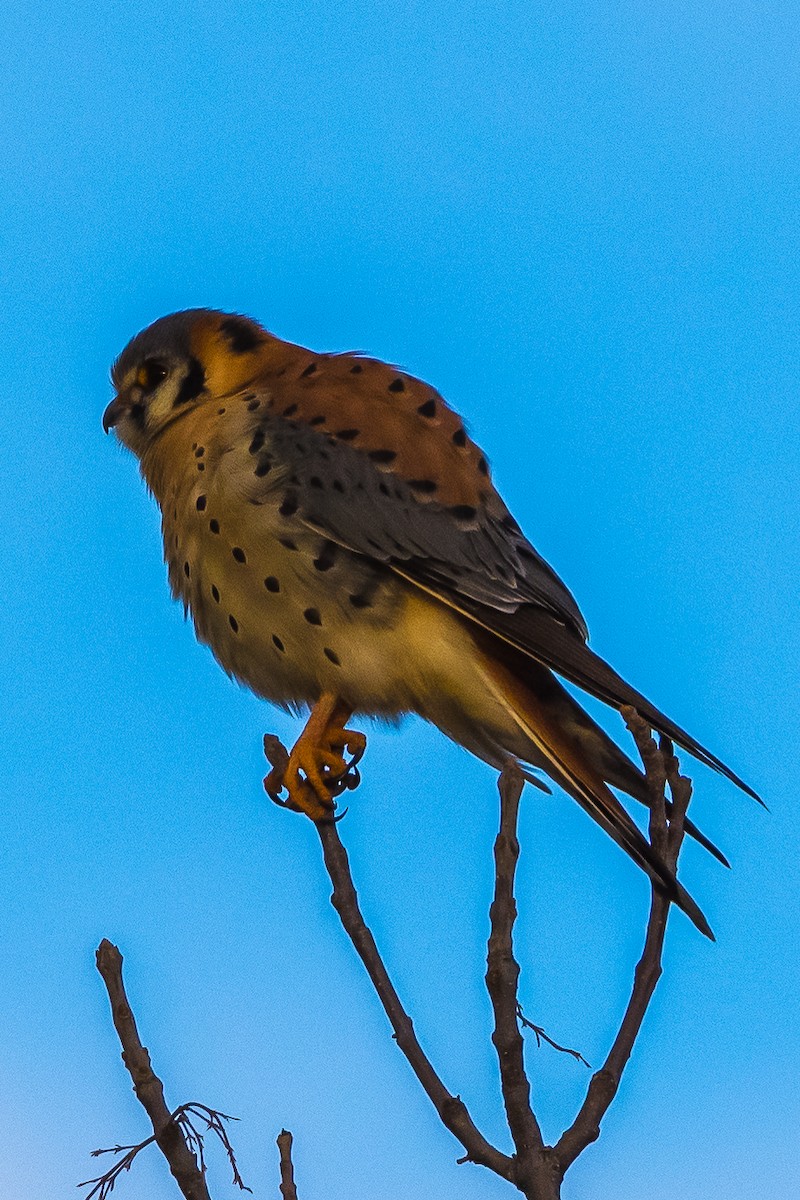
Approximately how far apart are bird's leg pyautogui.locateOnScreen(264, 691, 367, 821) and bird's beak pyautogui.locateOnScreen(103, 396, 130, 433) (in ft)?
3.47

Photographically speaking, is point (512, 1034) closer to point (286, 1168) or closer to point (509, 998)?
point (509, 998)

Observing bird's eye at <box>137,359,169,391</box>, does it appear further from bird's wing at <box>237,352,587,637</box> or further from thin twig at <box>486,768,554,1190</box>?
thin twig at <box>486,768,554,1190</box>

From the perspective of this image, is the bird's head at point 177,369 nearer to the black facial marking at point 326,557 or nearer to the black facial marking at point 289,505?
the black facial marking at point 289,505

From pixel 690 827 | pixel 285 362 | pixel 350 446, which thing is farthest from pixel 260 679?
pixel 690 827

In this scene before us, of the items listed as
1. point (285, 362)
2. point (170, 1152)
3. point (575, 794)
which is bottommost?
point (170, 1152)

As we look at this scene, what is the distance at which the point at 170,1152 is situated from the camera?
1654mm

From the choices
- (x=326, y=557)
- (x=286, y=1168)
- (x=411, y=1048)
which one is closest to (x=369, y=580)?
(x=326, y=557)

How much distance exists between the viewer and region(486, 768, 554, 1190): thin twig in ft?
5.55

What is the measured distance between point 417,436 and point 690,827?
1.37m

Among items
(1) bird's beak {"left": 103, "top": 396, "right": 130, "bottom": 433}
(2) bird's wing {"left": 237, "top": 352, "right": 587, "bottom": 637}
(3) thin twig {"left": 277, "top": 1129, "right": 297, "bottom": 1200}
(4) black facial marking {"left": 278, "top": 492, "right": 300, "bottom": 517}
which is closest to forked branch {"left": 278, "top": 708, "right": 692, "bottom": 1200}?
(3) thin twig {"left": 277, "top": 1129, "right": 297, "bottom": 1200}

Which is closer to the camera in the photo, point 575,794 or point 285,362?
point 575,794

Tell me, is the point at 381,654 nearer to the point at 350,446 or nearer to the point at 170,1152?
the point at 350,446

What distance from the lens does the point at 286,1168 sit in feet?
5.41

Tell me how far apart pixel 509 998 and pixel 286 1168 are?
0.30 m
